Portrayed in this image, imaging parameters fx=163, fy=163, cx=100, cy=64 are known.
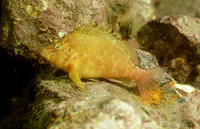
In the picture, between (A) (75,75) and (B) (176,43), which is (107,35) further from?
(B) (176,43)

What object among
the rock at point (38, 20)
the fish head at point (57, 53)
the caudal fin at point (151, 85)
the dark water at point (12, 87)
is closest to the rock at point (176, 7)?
the rock at point (38, 20)

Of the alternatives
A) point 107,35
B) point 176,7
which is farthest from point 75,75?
point 176,7

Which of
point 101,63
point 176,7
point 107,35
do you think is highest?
point 176,7

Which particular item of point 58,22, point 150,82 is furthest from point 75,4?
point 150,82

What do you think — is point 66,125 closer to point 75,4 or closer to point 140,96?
point 140,96

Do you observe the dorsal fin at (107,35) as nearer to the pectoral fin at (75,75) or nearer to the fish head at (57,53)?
the fish head at (57,53)

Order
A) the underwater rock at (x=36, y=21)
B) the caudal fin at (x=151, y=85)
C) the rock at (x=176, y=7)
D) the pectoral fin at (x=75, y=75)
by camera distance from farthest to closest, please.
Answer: the rock at (x=176, y=7)
the underwater rock at (x=36, y=21)
the caudal fin at (x=151, y=85)
the pectoral fin at (x=75, y=75)

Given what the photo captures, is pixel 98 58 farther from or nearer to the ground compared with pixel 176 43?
nearer to the ground
